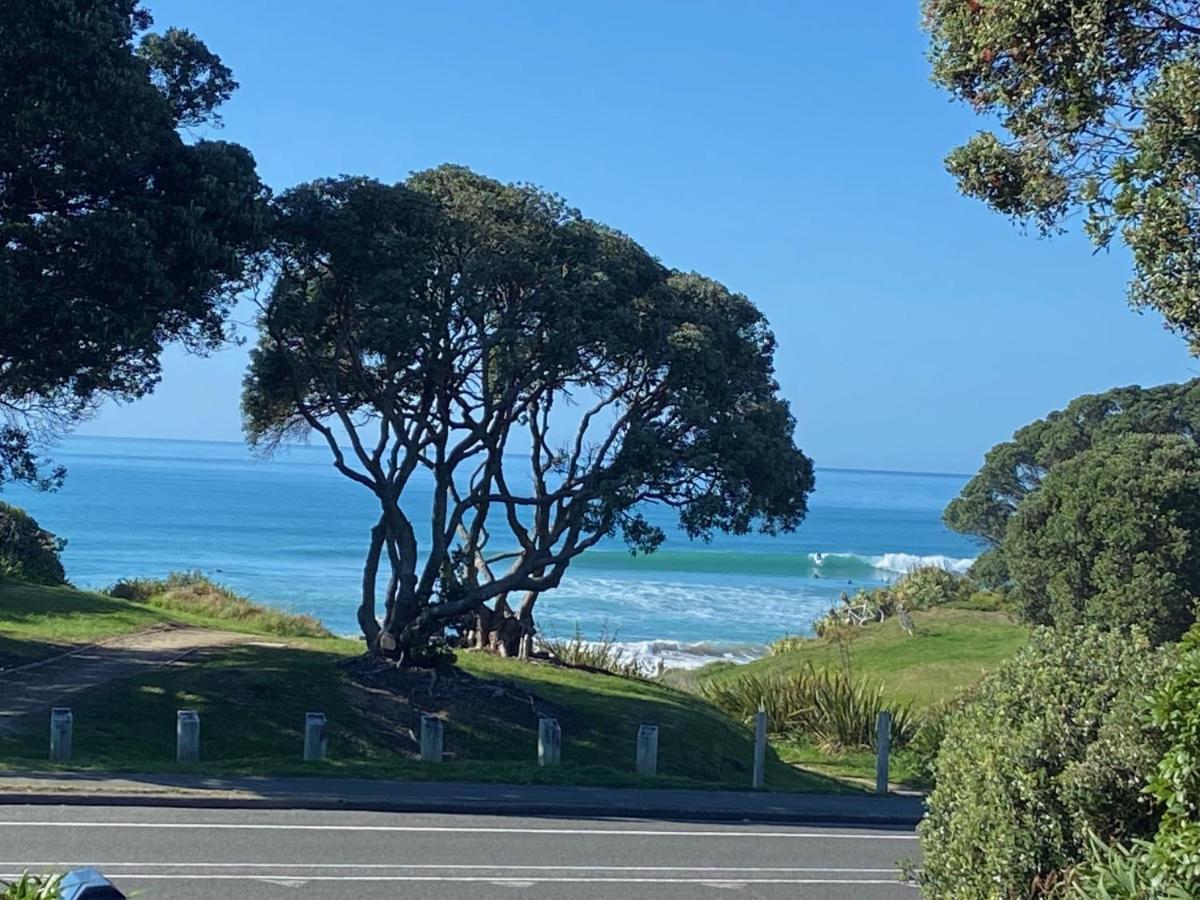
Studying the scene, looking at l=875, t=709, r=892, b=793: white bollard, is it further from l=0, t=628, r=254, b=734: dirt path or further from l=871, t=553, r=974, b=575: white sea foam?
l=871, t=553, r=974, b=575: white sea foam

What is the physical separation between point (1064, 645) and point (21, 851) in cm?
846

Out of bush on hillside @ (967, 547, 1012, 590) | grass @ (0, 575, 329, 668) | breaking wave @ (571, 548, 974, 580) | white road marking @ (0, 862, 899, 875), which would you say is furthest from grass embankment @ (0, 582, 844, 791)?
breaking wave @ (571, 548, 974, 580)

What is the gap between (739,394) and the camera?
22.2 m

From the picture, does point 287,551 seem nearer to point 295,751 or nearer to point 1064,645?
point 295,751

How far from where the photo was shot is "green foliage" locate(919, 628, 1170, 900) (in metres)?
5.93

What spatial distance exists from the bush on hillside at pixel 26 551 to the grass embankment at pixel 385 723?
11.1 metres

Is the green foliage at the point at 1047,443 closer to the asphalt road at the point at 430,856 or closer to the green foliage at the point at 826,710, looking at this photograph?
the green foliage at the point at 826,710

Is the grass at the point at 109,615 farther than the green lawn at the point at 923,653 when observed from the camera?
No

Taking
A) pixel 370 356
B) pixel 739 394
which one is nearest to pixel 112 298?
pixel 370 356

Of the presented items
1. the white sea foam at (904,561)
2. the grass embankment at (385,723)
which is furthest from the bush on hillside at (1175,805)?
the white sea foam at (904,561)

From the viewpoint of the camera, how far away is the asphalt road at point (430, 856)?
10.5 meters

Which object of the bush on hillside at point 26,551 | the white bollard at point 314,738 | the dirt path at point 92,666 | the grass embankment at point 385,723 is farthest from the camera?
the bush on hillside at point 26,551

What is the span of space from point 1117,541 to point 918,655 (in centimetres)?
1075

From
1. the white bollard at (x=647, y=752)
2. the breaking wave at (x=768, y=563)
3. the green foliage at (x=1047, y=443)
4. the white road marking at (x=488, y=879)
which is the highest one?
the green foliage at (x=1047, y=443)
